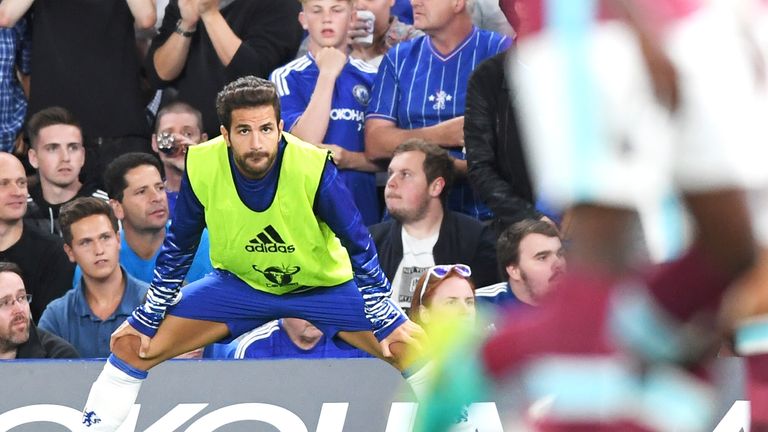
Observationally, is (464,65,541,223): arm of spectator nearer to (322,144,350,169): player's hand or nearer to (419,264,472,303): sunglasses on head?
(419,264,472,303): sunglasses on head

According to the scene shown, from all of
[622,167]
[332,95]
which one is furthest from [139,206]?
[622,167]

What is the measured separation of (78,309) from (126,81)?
149 centimetres

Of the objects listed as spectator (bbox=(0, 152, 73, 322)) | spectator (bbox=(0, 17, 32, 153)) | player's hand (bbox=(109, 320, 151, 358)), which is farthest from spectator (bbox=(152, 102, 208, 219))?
player's hand (bbox=(109, 320, 151, 358))

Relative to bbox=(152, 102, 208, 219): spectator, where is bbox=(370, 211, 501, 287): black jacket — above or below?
below

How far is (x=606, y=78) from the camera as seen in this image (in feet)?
9.45

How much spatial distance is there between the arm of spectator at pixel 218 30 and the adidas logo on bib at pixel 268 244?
72.6 inches

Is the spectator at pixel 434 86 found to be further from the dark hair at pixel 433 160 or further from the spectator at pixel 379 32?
the spectator at pixel 379 32

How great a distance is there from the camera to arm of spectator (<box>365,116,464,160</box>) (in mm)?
7215

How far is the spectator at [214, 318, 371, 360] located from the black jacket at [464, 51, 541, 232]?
35.5 inches

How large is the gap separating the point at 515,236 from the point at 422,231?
0.63 meters

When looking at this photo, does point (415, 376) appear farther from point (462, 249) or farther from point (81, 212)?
point (81, 212)

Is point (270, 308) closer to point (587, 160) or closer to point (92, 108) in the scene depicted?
point (92, 108)

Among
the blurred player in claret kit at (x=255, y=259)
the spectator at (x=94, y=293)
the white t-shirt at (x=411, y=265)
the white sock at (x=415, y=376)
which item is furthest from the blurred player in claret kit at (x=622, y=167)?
the spectator at (x=94, y=293)

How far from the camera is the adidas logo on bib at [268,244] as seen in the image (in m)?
6.04
